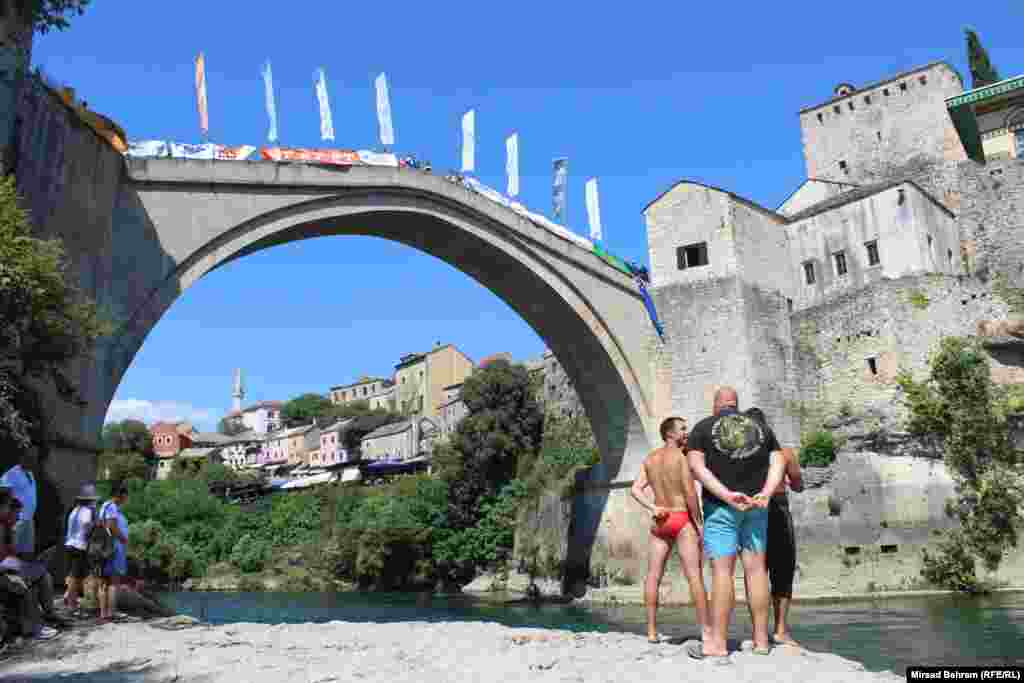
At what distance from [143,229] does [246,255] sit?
212 cm

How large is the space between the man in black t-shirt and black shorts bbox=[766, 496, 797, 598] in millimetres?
499

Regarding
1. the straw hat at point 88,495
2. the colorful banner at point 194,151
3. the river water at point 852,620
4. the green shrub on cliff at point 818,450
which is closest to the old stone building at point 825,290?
the green shrub on cliff at point 818,450

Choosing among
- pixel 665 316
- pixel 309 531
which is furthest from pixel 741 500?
pixel 309 531

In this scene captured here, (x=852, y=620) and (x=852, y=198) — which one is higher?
(x=852, y=198)

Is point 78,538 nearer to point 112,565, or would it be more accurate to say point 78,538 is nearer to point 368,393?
point 112,565

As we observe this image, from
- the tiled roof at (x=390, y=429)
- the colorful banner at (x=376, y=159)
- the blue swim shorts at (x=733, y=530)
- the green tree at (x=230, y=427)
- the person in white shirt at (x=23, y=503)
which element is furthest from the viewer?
the green tree at (x=230, y=427)

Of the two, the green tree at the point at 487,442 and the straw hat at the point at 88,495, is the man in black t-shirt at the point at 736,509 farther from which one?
the green tree at the point at 487,442

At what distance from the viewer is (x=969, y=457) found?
19.2 m

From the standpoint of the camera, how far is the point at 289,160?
16672 mm

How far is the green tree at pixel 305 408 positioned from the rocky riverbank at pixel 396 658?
86.5 metres

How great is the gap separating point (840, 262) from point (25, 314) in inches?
821

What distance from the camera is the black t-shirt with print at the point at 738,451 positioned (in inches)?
205

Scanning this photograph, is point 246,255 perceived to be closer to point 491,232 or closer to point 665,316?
point 491,232

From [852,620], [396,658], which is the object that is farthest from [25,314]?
[852,620]
